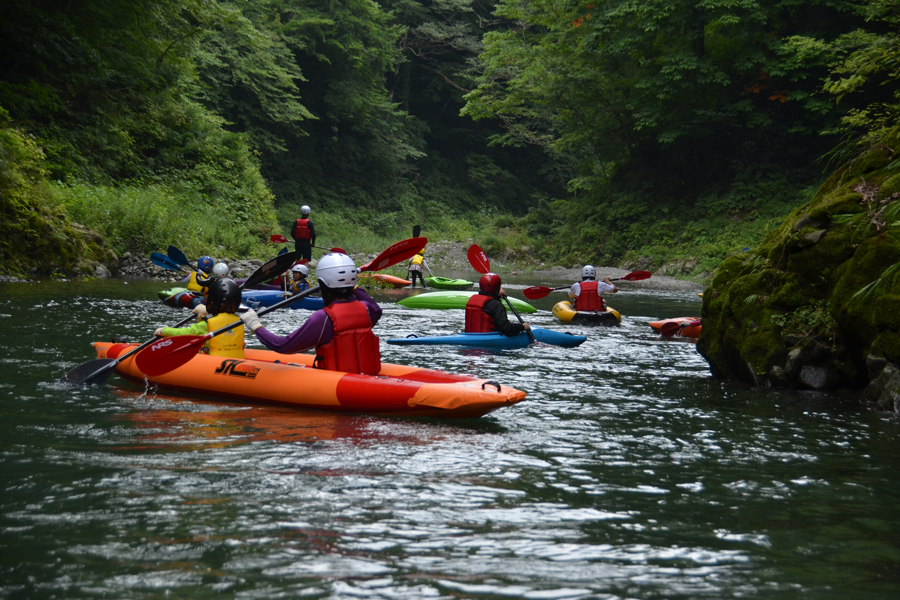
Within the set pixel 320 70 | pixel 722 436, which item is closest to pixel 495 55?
pixel 320 70

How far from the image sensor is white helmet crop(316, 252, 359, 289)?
5.58m

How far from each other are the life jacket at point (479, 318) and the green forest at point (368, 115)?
772cm

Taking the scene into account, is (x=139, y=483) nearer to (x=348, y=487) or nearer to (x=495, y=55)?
(x=348, y=487)

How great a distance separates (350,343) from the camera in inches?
221

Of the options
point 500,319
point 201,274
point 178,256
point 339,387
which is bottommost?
point 339,387

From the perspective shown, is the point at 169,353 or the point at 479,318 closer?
the point at 169,353

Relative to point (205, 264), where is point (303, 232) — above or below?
above

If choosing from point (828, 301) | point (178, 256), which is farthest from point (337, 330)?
point (178, 256)

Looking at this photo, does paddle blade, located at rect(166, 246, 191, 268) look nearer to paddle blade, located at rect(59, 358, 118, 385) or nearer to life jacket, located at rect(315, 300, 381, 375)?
paddle blade, located at rect(59, 358, 118, 385)

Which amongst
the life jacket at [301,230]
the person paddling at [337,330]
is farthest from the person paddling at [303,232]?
the person paddling at [337,330]

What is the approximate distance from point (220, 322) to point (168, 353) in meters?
0.59

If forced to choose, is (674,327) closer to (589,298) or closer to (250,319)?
(589,298)

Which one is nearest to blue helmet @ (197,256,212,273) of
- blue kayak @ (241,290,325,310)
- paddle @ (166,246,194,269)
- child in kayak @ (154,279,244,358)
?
paddle @ (166,246,194,269)

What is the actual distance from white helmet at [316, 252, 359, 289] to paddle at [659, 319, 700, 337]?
6103mm
